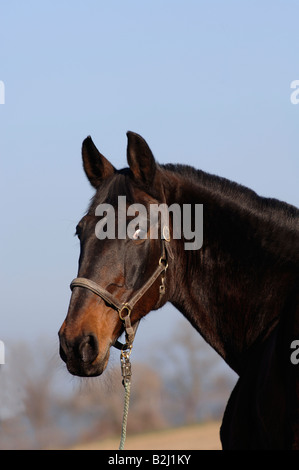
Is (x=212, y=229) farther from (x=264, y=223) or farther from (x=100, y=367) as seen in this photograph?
(x=100, y=367)

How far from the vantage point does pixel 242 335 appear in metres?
4.97

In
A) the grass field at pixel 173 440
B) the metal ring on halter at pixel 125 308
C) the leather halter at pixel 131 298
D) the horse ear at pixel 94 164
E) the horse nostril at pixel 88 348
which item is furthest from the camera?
the grass field at pixel 173 440

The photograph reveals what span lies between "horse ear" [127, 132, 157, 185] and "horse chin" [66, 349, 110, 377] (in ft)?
4.23

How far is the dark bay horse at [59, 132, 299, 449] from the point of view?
4.57 meters

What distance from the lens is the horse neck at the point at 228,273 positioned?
4891 millimetres

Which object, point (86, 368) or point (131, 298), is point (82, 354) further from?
point (131, 298)

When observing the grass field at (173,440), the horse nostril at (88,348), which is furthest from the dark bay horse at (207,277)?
the grass field at (173,440)

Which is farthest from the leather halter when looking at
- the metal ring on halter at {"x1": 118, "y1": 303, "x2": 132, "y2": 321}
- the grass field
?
the grass field

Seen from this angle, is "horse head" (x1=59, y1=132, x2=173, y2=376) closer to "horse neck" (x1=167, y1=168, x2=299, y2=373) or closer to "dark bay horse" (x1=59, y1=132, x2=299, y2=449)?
"dark bay horse" (x1=59, y1=132, x2=299, y2=449)

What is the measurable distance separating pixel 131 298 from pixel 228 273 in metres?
0.69

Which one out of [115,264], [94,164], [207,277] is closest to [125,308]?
[115,264]

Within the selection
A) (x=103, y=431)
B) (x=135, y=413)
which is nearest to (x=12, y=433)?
(x=103, y=431)

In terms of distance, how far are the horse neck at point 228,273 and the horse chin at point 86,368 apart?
0.84 meters

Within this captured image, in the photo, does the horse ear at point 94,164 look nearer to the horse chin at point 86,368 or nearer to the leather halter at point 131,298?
the leather halter at point 131,298
